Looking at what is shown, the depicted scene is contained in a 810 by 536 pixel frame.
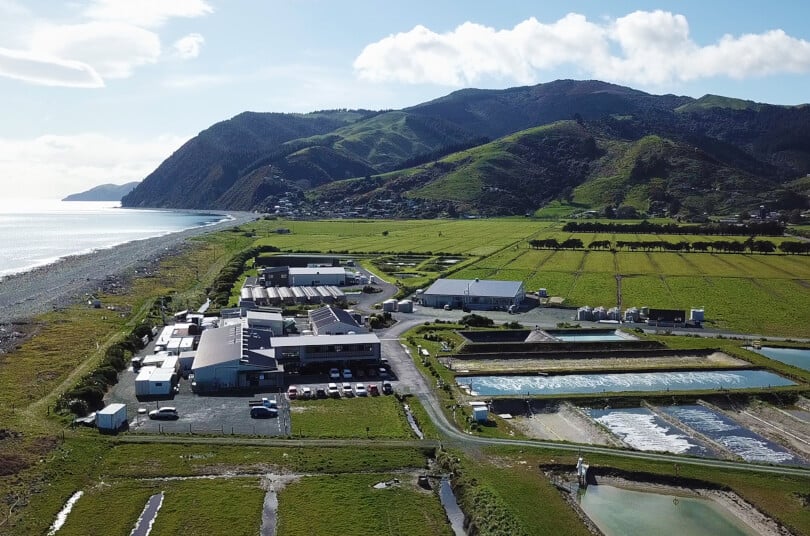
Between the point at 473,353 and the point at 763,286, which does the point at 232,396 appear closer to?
the point at 473,353

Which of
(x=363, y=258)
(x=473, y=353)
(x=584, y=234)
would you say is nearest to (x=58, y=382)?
(x=473, y=353)

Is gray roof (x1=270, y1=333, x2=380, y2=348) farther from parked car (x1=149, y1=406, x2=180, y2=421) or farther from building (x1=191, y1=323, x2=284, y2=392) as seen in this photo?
parked car (x1=149, y1=406, x2=180, y2=421)

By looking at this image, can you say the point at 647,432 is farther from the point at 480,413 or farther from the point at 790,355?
the point at 790,355

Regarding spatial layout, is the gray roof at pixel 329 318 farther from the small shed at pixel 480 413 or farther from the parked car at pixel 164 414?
the small shed at pixel 480 413

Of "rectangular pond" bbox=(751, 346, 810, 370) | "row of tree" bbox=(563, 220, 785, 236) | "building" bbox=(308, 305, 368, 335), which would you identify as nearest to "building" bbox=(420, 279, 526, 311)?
"building" bbox=(308, 305, 368, 335)

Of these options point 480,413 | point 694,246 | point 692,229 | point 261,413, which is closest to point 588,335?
point 480,413

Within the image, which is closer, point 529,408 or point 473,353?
point 529,408

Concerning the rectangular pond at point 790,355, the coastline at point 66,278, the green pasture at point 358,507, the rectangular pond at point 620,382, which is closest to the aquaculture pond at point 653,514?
the green pasture at point 358,507

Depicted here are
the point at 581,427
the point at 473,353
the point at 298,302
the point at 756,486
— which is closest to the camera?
the point at 756,486
